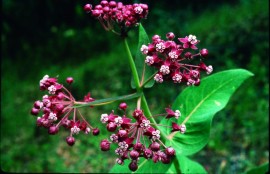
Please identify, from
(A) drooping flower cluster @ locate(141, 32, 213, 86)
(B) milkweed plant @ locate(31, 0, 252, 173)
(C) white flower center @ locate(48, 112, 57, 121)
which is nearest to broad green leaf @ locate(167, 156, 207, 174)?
(B) milkweed plant @ locate(31, 0, 252, 173)

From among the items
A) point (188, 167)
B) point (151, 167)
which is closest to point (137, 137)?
point (151, 167)

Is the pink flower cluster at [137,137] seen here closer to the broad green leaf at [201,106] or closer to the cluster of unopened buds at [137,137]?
the cluster of unopened buds at [137,137]

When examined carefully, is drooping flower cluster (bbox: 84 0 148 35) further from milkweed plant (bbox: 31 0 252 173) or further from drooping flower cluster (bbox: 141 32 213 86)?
drooping flower cluster (bbox: 141 32 213 86)

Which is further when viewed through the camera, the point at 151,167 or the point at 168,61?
the point at 151,167

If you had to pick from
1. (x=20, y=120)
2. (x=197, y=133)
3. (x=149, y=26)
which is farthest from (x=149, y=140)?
(x=149, y=26)

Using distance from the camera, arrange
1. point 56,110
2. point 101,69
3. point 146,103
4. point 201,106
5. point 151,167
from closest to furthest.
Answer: point 56,110 < point 146,103 < point 151,167 < point 201,106 < point 101,69

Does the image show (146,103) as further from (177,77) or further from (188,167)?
(188,167)

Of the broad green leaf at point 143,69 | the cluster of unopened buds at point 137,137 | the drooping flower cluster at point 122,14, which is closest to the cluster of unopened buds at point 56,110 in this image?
the cluster of unopened buds at point 137,137
